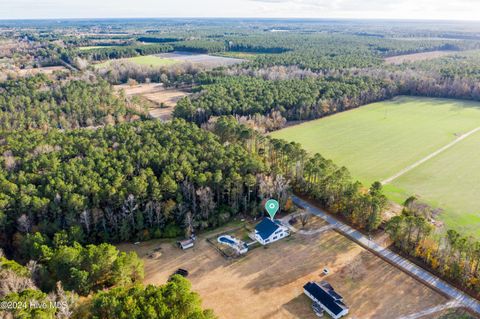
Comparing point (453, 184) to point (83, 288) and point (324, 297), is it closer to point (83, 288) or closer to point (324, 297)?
point (324, 297)

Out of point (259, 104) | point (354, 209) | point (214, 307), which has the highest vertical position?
point (259, 104)

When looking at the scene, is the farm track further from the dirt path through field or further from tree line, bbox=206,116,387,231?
the dirt path through field

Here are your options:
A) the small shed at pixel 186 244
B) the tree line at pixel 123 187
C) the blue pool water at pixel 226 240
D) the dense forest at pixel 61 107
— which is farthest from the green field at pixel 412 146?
the dense forest at pixel 61 107

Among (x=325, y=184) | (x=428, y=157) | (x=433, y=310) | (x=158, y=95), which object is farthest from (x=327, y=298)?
(x=158, y=95)

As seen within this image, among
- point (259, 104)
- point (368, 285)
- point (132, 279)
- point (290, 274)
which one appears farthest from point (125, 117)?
point (368, 285)

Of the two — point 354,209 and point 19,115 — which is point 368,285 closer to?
point 354,209

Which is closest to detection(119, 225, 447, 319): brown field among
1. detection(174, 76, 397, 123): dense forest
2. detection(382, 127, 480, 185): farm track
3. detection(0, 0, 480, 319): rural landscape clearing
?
detection(0, 0, 480, 319): rural landscape clearing

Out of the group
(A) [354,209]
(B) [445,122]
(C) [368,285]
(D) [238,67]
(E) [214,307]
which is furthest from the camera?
(D) [238,67]
